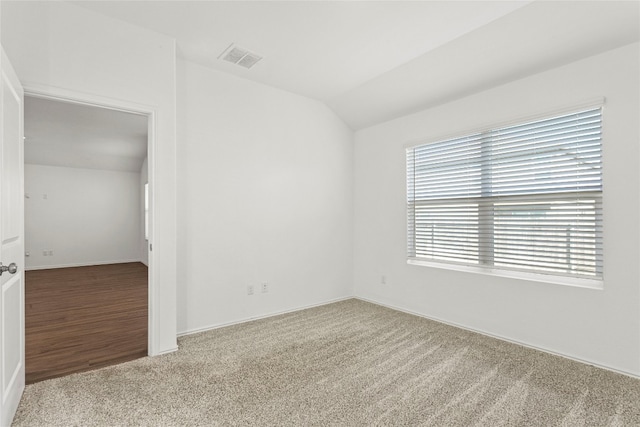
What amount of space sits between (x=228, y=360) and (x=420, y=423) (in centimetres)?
156

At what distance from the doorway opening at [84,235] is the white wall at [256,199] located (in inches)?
21.5

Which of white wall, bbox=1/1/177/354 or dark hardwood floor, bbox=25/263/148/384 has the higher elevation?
white wall, bbox=1/1/177/354

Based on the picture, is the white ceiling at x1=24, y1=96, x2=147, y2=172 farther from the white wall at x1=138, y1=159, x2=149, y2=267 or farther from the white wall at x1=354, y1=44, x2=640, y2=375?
the white wall at x1=354, y1=44, x2=640, y2=375

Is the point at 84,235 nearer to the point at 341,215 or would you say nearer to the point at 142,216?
the point at 142,216

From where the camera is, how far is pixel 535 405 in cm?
201

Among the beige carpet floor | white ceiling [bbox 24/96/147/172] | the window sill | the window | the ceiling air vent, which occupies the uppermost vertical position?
the ceiling air vent

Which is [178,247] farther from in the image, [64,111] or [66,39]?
[64,111]

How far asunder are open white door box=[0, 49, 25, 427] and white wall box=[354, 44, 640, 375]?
3576mm

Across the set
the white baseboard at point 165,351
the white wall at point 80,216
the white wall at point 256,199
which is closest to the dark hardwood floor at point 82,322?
the white baseboard at point 165,351

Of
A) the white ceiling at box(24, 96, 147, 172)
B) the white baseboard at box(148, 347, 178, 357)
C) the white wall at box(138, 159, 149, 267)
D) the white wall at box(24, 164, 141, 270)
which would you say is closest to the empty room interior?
the white baseboard at box(148, 347, 178, 357)

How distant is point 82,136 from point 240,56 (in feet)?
15.6

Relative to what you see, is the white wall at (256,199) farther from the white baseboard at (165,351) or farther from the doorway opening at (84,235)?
the doorway opening at (84,235)

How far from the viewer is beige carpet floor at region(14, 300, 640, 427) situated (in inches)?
74.3

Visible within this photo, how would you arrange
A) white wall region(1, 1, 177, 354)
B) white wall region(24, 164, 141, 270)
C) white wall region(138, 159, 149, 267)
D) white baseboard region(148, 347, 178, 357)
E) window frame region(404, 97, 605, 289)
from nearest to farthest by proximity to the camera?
white wall region(1, 1, 177, 354) < window frame region(404, 97, 605, 289) < white baseboard region(148, 347, 178, 357) < white wall region(24, 164, 141, 270) < white wall region(138, 159, 149, 267)
